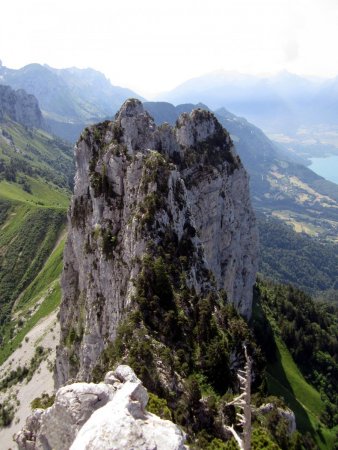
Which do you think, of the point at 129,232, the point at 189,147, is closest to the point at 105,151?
the point at 129,232

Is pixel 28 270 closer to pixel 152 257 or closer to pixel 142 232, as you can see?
pixel 142 232

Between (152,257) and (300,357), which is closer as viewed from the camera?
(152,257)

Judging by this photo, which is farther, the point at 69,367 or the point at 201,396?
the point at 69,367

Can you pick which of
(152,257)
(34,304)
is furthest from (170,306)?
(34,304)

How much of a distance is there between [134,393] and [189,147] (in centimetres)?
7453

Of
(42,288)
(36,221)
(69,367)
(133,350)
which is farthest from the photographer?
(36,221)

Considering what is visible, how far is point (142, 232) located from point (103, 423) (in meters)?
33.7

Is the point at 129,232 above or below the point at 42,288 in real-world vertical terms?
above

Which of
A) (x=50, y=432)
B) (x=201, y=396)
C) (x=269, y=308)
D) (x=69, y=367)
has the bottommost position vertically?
(x=269, y=308)

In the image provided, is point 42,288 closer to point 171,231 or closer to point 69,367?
point 69,367

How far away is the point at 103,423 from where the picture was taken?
19109mm

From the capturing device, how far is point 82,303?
2685 inches

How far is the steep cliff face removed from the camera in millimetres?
48406

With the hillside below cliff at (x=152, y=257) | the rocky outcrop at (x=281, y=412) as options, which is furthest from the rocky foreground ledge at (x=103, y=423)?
the rocky outcrop at (x=281, y=412)
